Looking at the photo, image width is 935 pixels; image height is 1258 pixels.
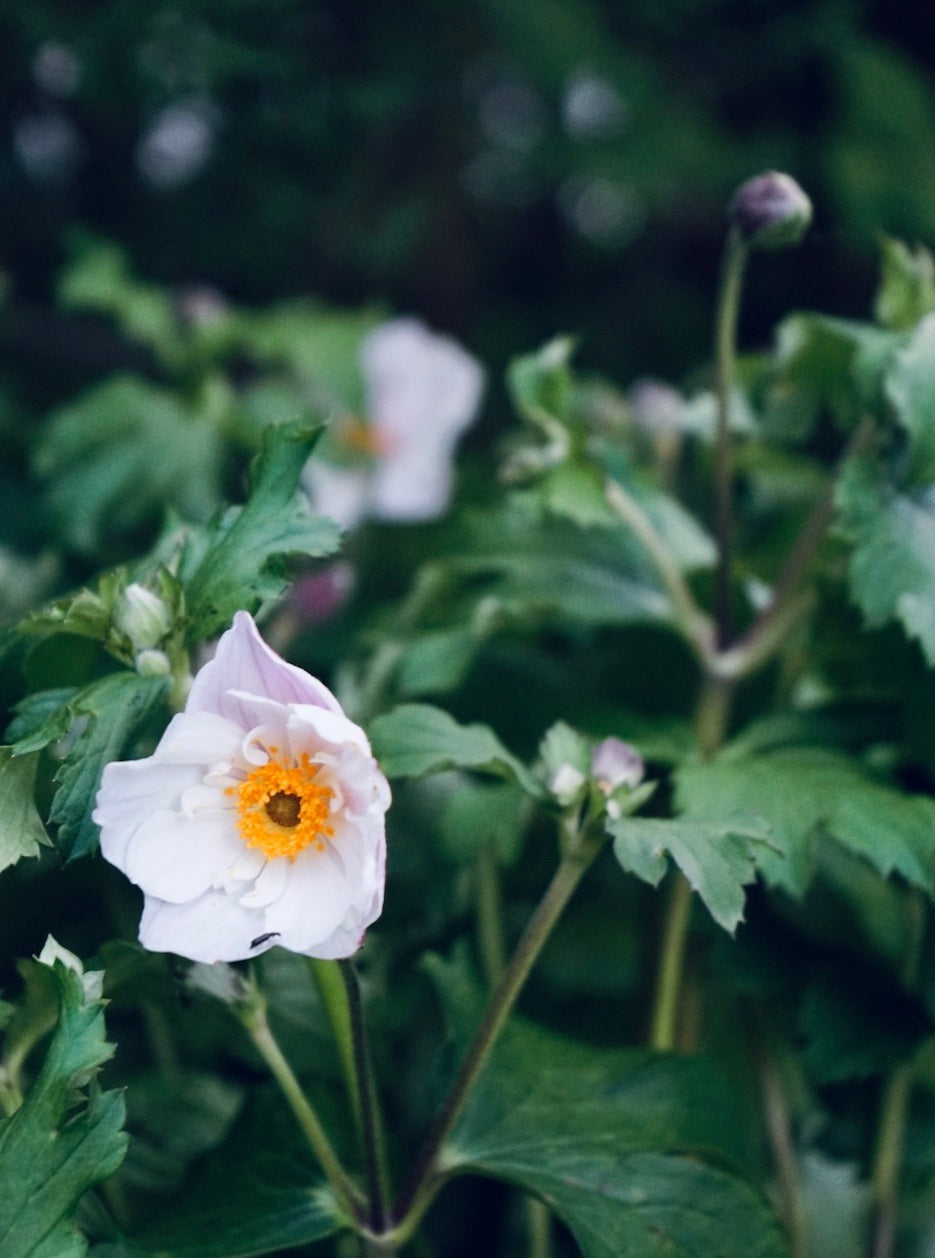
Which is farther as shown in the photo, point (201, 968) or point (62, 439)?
point (62, 439)

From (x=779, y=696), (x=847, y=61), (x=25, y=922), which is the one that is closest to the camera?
(x=25, y=922)

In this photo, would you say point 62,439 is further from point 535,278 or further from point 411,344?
point 535,278

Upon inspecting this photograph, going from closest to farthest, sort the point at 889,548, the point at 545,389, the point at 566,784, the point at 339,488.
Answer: the point at 566,784 < the point at 889,548 < the point at 545,389 < the point at 339,488

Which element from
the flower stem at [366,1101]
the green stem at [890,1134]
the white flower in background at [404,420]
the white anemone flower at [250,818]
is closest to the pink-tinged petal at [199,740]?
the white anemone flower at [250,818]

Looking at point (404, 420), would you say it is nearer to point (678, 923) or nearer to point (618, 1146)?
point (678, 923)

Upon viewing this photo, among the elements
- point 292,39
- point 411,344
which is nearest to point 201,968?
point 411,344

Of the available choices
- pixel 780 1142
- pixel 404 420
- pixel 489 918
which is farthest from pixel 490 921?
pixel 404 420

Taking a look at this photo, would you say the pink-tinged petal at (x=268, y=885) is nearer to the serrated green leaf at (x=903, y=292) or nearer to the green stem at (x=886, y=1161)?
the green stem at (x=886, y=1161)
